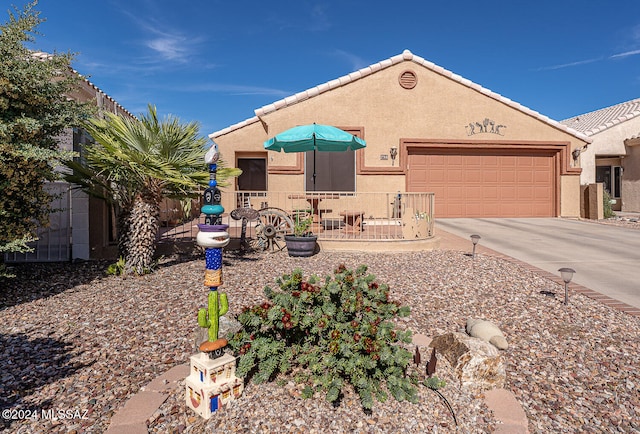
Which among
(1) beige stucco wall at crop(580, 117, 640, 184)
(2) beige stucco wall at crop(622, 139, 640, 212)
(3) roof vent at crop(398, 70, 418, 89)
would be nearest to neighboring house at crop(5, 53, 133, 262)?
(3) roof vent at crop(398, 70, 418, 89)

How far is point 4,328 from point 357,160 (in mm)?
10226

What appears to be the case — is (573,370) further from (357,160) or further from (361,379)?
(357,160)

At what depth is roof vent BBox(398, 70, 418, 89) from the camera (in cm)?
1241

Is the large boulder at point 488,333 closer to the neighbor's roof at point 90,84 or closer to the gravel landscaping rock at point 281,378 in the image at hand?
the gravel landscaping rock at point 281,378

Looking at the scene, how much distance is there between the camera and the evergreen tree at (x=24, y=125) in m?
4.60

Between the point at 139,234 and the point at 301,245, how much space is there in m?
2.78

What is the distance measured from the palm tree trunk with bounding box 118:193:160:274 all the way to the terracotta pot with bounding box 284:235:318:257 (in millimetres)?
2438

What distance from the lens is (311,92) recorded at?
12094 millimetres

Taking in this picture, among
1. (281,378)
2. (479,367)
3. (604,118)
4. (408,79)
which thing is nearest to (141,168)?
(281,378)

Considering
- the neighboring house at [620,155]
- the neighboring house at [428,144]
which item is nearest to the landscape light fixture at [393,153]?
the neighboring house at [428,144]

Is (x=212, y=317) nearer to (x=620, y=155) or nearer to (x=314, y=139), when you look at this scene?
(x=314, y=139)

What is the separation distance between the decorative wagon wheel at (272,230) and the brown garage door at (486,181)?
6.76 meters

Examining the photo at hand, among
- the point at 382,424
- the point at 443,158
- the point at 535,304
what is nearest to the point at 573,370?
the point at 535,304

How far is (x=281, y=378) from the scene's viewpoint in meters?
2.68
